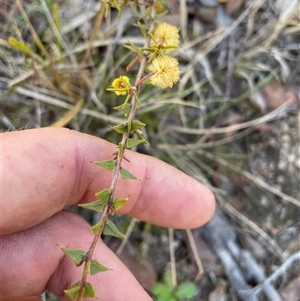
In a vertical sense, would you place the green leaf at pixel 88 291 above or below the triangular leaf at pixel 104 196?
below

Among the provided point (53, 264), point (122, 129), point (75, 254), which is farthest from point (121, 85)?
point (53, 264)

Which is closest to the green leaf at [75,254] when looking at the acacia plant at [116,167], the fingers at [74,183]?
the acacia plant at [116,167]

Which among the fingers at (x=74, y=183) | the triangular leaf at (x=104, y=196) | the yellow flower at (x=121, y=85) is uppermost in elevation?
the yellow flower at (x=121, y=85)

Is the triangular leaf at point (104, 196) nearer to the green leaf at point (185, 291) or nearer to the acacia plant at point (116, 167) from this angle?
the acacia plant at point (116, 167)

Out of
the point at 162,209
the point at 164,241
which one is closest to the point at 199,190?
the point at 162,209

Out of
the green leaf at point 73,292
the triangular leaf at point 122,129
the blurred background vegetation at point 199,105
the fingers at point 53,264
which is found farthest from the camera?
the blurred background vegetation at point 199,105

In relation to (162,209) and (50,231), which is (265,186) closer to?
(162,209)

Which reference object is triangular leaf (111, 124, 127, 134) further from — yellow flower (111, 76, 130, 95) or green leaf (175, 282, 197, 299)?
green leaf (175, 282, 197, 299)

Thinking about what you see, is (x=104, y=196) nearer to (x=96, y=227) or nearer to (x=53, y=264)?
(x=96, y=227)

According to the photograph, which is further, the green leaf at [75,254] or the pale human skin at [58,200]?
the pale human skin at [58,200]
